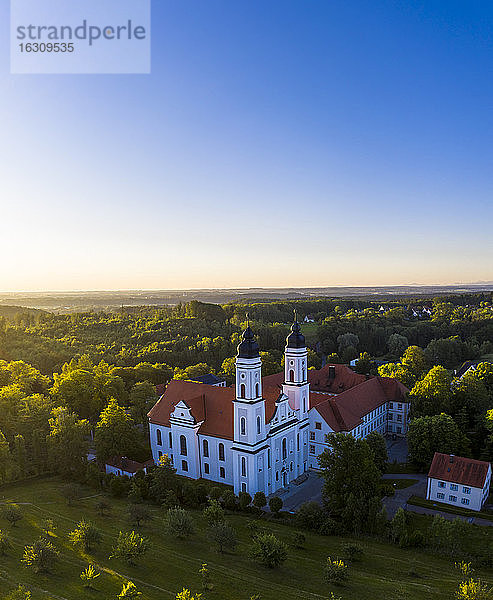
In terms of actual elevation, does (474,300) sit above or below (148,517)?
above

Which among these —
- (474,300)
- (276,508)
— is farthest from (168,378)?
(474,300)

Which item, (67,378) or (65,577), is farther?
(67,378)

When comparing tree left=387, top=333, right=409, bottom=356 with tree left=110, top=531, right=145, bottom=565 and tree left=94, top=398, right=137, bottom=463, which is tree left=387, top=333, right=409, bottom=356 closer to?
tree left=94, top=398, right=137, bottom=463

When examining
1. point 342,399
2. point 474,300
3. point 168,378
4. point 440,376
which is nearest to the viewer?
point 342,399

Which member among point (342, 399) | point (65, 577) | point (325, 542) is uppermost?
point (342, 399)

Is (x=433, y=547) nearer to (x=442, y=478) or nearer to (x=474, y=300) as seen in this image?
(x=442, y=478)


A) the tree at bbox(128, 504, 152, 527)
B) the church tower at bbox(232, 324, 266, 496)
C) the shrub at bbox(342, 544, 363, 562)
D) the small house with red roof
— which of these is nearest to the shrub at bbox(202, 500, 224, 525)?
the tree at bbox(128, 504, 152, 527)
